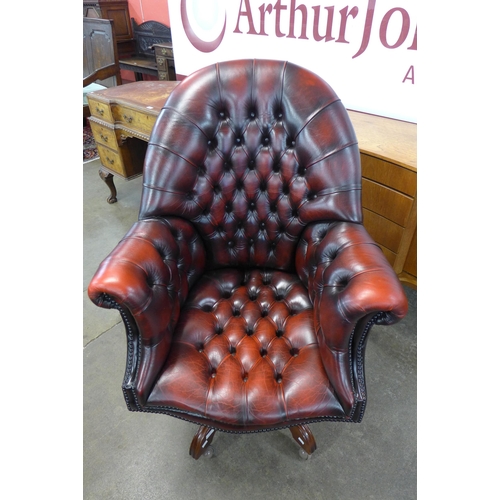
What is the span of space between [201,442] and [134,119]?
6.03ft

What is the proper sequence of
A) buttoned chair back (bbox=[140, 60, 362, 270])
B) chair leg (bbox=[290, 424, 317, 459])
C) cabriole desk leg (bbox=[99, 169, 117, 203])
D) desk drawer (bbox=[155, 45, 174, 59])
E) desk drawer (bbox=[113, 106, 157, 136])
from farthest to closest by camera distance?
desk drawer (bbox=[155, 45, 174, 59]) < cabriole desk leg (bbox=[99, 169, 117, 203]) < desk drawer (bbox=[113, 106, 157, 136]) < chair leg (bbox=[290, 424, 317, 459]) < buttoned chair back (bbox=[140, 60, 362, 270])

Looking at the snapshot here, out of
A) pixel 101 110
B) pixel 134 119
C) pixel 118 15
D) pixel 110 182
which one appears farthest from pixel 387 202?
pixel 118 15

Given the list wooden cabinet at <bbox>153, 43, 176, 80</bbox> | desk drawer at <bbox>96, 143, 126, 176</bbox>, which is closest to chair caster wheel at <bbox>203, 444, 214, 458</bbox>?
desk drawer at <bbox>96, 143, 126, 176</bbox>

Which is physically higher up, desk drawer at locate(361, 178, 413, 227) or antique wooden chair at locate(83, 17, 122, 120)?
antique wooden chair at locate(83, 17, 122, 120)

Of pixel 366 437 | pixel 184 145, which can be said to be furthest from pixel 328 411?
pixel 184 145

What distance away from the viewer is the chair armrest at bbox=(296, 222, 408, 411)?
810mm

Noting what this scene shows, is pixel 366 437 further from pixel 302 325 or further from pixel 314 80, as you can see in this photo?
pixel 314 80

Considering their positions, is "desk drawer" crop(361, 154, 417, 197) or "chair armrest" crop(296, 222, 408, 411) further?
"desk drawer" crop(361, 154, 417, 197)

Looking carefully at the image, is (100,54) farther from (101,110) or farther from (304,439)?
(304,439)

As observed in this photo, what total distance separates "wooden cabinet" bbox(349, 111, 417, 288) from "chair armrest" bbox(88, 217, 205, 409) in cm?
95

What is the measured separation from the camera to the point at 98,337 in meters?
1.73

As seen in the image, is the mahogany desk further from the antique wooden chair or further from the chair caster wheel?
the chair caster wheel

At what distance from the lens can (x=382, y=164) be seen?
4.77 ft

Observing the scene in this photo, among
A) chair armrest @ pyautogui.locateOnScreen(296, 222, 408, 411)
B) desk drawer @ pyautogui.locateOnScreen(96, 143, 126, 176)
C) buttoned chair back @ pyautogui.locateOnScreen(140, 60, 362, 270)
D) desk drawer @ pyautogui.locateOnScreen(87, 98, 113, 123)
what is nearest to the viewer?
chair armrest @ pyautogui.locateOnScreen(296, 222, 408, 411)
